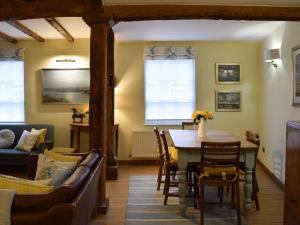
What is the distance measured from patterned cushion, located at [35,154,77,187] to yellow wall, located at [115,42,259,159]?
312cm

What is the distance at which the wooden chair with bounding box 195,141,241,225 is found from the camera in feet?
10.1

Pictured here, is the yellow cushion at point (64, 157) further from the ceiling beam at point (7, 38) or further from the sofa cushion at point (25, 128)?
the ceiling beam at point (7, 38)

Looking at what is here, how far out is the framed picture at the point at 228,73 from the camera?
→ 594 centimetres

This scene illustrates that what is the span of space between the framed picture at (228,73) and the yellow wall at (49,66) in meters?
2.60

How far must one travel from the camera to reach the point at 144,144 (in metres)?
5.85

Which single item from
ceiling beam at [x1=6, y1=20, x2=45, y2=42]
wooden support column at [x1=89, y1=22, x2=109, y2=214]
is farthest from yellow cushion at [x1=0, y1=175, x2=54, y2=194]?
ceiling beam at [x1=6, y1=20, x2=45, y2=42]

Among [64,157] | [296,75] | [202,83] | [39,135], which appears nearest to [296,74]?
[296,75]

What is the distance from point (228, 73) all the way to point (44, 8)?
3.72 m

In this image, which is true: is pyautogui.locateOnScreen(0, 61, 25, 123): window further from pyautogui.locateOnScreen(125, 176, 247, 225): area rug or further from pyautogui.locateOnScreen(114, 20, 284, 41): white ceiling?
pyautogui.locateOnScreen(125, 176, 247, 225): area rug

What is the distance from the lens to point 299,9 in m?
3.54

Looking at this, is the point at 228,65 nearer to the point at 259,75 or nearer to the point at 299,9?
the point at 259,75

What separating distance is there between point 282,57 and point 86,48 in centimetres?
354

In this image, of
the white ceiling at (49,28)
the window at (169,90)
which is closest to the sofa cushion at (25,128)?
the white ceiling at (49,28)

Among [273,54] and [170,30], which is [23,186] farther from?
[273,54]
